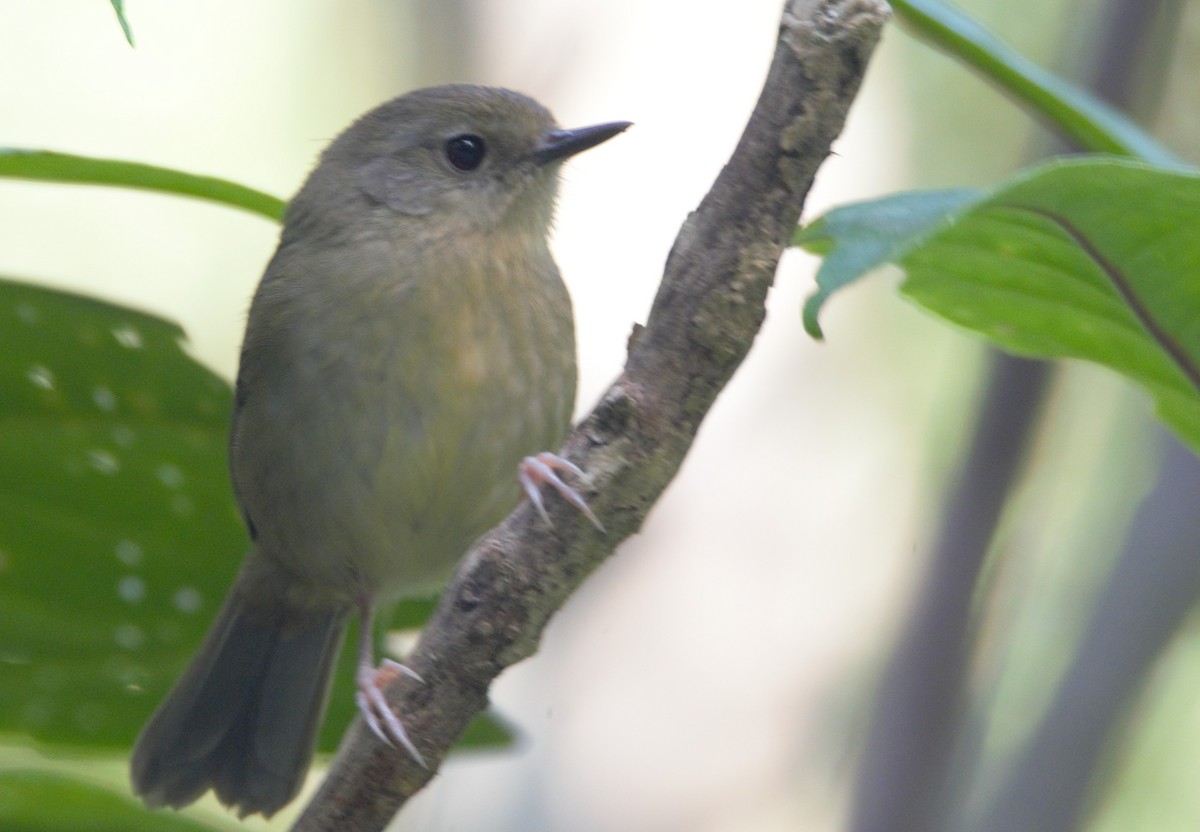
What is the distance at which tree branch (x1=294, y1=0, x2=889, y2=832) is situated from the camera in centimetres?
182

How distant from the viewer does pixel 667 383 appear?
189cm

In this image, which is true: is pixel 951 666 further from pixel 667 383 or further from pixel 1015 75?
pixel 667 383

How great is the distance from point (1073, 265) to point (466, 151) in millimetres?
1884

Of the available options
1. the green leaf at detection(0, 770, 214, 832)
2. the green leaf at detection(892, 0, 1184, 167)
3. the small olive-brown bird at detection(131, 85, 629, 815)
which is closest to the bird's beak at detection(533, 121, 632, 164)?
the small olive-brown bird at detection(131, 85, 629, 815)

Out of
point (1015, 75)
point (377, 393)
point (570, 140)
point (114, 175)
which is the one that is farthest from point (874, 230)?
point (570, 140)

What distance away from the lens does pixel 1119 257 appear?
184 centimetres

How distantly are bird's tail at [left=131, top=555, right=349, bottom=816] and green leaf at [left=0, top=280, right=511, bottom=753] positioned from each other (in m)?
0.45

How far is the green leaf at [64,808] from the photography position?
7.37 feet

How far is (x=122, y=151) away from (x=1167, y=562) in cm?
446

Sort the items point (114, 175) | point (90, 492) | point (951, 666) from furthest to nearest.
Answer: point (951, 666), point (90, 492), point (114, 175)

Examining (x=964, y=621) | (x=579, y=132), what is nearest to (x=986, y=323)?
(x=964, y=621)

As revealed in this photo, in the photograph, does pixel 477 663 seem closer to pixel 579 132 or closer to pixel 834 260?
pixel 834 260

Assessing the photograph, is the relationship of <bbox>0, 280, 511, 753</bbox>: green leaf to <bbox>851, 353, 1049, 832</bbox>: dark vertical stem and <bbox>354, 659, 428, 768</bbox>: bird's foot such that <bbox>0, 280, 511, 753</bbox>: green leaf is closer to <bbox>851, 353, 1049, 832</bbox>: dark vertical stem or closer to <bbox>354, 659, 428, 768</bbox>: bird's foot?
<bbox>354, 659, 428, 768</bbox>: bird's foot

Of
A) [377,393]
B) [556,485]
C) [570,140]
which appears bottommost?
[377,393]
